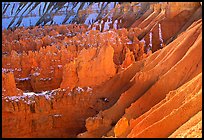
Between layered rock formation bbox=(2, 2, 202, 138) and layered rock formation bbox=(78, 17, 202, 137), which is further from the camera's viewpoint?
layered rock formation bbox=(78, 17, 202, 137)

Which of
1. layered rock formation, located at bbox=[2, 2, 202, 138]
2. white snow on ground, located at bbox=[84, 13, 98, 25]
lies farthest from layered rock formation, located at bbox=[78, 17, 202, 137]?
white snow on ground, located at bbox=[84, 13, 98, 25]

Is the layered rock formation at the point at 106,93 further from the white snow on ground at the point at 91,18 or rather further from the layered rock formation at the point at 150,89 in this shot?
the white snow on ground at the point at 91,18

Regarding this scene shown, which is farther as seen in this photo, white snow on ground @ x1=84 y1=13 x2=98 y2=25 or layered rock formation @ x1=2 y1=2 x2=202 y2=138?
white snow on ground @ x1=84 y1=13 x2=98 y2=25

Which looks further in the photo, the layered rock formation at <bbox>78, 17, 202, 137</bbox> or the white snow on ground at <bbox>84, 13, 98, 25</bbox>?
the white snow on ground at <bbox>84, 13, 98, 25</bbox>

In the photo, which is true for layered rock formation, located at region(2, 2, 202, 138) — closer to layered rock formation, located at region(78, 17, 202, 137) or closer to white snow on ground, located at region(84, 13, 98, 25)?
layered rock formation, located at region(78, 17, 202, 137)

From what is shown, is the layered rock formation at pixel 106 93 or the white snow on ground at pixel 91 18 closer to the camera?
the layered rock formation at pixel 106 93

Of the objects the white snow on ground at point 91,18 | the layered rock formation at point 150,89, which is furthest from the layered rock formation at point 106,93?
the white snow on ground at point 91,18

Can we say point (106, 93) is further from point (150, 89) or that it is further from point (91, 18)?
point (91, 18)

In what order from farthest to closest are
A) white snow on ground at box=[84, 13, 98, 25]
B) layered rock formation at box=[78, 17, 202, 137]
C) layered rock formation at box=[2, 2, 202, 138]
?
white snow on ground at box=[84, 13, 98, 25]
layered rock formation at box=[78, 17, 202, 137]
layered rock formation at box=[2, 2, 202, 138]

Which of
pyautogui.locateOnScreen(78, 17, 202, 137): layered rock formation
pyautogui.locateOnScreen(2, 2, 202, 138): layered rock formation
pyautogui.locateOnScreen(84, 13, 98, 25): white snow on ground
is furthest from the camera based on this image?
pyautogui.locateOnScreen(84, 13, 98, 25): white snow on ground

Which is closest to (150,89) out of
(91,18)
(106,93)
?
(106,93)

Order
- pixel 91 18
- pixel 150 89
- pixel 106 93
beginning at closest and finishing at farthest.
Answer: pixel 150 89 → pixel 106 93 → pixel 91 18

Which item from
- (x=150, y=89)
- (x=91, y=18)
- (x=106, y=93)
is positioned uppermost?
(x=150, y=89)

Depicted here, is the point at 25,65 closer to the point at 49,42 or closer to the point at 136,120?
the point at 49,42
